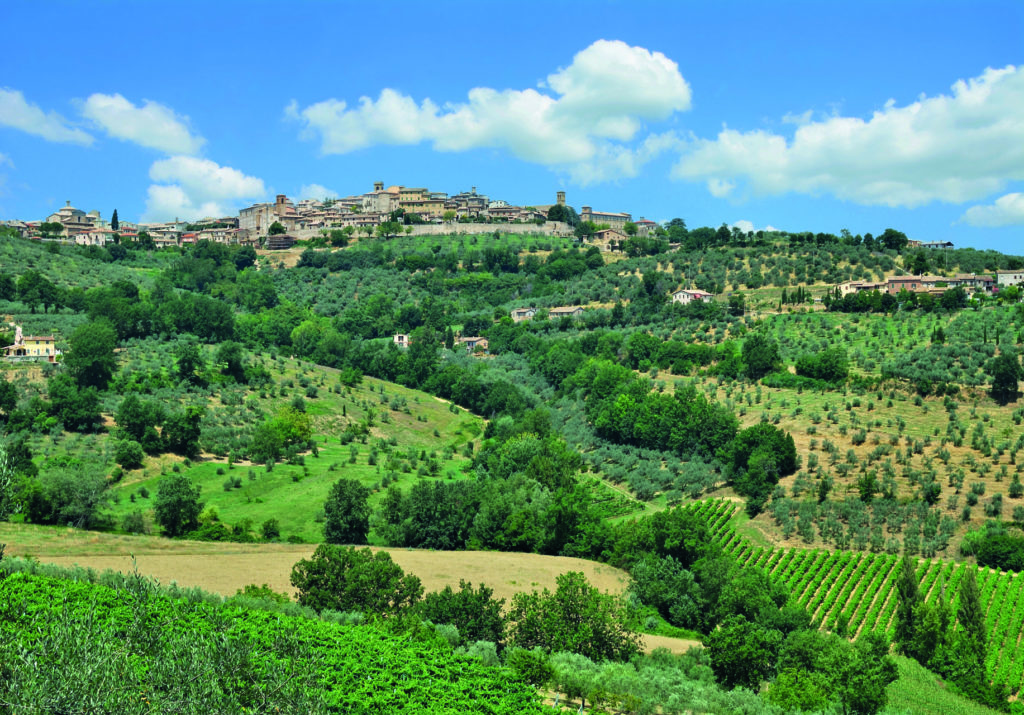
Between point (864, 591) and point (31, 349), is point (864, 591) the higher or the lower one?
the lower one

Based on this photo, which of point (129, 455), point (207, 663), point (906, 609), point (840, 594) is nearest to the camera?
point (207, 663)

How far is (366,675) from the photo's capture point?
2492 centimetres

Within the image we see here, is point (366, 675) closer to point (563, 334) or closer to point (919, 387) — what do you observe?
point (919, 387)

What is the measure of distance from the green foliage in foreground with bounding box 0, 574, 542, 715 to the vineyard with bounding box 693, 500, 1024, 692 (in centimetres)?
2031

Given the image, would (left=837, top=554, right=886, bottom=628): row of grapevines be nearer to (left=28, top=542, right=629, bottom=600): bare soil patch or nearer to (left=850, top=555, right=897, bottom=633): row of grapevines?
(left=850, top=555, right=897, bottom=633): row of grapevines

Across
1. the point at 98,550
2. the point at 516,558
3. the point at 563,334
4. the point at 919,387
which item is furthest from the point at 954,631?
the point at 563,334

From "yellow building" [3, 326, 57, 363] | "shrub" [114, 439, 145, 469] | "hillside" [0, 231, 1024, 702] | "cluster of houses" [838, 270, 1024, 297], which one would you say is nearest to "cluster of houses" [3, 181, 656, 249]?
"hillside" [0, 231, 1024, 702]

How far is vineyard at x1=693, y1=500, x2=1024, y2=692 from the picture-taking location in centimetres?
3612

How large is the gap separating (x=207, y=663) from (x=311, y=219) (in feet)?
519

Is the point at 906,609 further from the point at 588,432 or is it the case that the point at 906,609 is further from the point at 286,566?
the point at 588,432

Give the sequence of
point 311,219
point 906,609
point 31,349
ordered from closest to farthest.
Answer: point 906,609 < point 31,349 < point 311,219

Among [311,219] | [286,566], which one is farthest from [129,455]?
[311,219]

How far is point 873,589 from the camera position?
41.7 meters

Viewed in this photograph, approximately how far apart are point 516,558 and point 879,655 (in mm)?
19935
